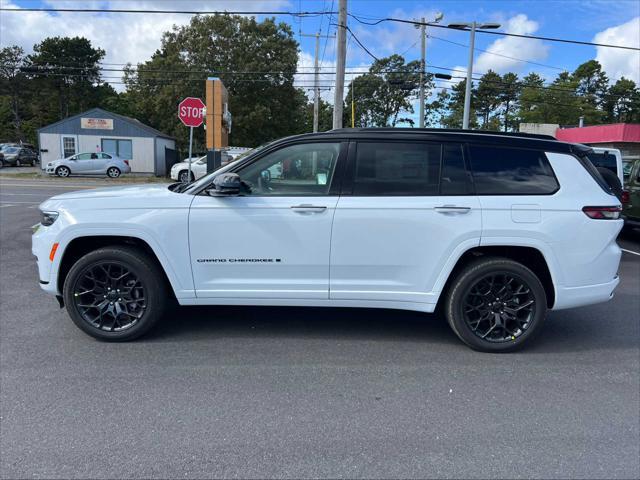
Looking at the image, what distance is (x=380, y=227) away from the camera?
13.1 ft

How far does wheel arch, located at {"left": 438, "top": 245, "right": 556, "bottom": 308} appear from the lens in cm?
417

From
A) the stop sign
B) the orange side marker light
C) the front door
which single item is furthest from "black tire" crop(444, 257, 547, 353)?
the stop sign

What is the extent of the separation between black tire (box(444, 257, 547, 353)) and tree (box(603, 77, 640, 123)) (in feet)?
256

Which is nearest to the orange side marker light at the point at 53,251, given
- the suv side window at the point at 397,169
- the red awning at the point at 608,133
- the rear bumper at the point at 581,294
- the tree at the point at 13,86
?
the suv side window at the point at 397,169

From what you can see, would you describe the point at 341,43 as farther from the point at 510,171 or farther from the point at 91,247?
the point at 91,247

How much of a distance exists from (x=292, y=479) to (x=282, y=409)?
70 cm

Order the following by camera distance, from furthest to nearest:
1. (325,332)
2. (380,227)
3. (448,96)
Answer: (448,96) → (325,332) → (380,227)

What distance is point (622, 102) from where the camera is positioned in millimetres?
74500

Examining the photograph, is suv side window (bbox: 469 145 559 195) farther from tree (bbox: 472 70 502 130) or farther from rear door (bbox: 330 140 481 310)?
tree (bbox: 472 70 502 130)

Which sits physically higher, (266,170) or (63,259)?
(266,170)

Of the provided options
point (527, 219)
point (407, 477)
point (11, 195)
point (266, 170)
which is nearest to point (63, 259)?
point (266, 170)

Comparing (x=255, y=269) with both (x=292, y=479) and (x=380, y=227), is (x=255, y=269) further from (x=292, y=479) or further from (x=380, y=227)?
(x=292, y=479)

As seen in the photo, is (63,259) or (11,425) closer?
(11,425)

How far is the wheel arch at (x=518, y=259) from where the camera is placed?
417 cm
